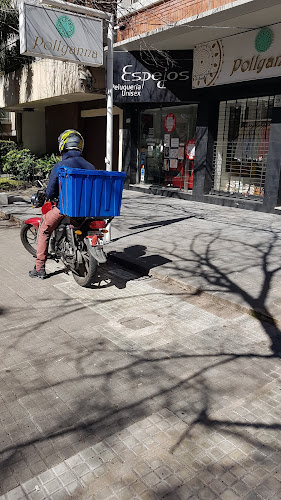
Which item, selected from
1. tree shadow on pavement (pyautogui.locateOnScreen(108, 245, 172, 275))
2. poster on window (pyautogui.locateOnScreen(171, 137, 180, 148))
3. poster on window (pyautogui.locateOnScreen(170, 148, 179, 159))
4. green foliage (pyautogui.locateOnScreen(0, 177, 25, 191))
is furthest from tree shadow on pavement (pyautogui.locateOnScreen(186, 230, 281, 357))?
green foliage (pyautogui.locateOnScreen(0, 177, 25, 191))

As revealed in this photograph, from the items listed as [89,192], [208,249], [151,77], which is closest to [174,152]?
[151,77]

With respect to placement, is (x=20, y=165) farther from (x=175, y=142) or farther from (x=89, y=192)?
(x=89, y=192)

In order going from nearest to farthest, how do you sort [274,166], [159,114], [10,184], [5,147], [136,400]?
[136,400] → [274,166] → [159,114] → [10,184] → [5,147]

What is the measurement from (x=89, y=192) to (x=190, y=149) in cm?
935

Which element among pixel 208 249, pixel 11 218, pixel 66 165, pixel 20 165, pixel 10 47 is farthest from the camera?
pixel 10 47

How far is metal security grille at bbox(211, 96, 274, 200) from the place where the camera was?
37.1ft

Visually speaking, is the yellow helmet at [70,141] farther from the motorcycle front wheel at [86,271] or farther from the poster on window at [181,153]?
the poster on window at [181,153]

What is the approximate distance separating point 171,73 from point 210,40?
5.08ft

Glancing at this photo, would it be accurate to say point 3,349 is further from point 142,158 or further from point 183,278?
point 142,158

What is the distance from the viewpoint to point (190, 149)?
13.8 meters

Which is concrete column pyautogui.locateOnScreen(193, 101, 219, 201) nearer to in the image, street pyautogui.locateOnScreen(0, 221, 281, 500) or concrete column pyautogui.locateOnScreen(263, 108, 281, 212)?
concrete column pyautogui.locateOnScreen(263, 108, 281, 212)

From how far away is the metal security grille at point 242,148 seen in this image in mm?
11297

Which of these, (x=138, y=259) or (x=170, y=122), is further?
(x=170, y=122)

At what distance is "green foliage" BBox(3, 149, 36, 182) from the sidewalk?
20.1 feet
